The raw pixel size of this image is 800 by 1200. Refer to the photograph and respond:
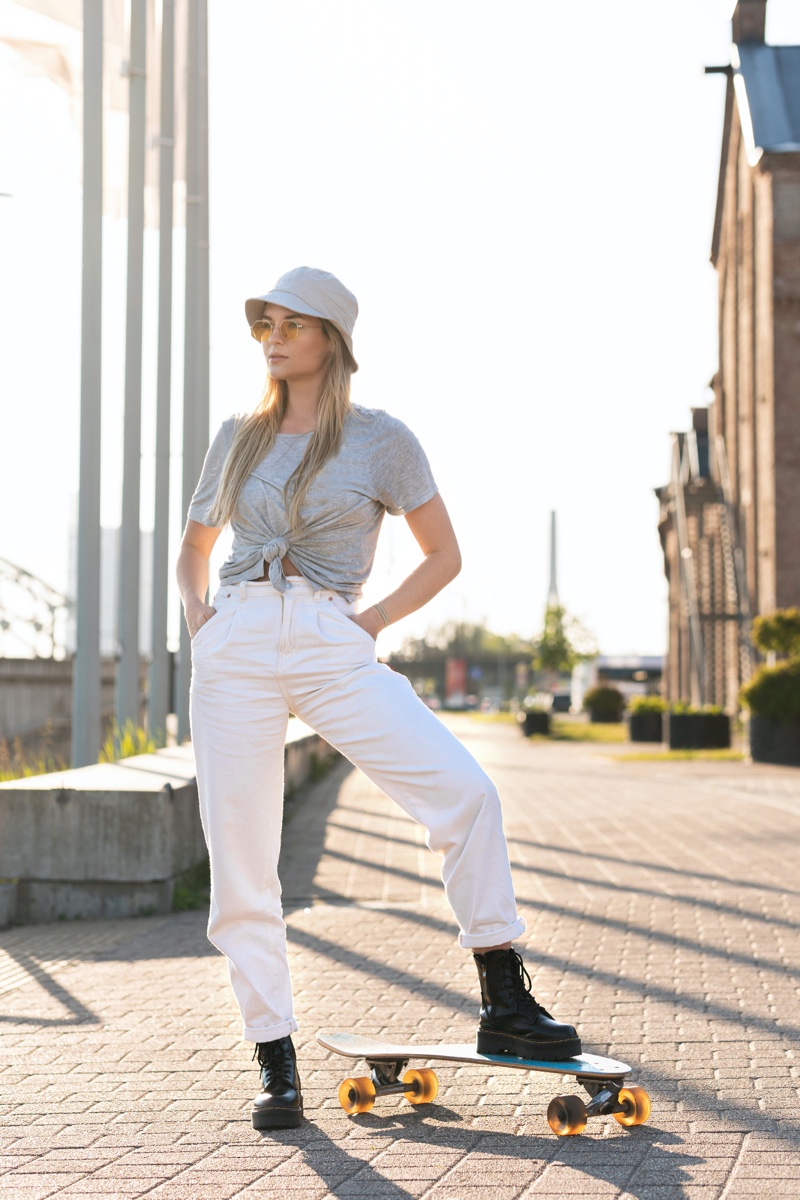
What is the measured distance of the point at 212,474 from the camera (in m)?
4.13

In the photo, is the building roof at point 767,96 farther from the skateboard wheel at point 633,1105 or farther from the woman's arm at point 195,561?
the skateboard wheel at point 633,1105

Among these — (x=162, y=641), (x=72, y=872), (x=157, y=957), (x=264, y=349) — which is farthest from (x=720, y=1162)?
(x=162, y=641)

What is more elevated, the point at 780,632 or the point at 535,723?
the point at 780,632

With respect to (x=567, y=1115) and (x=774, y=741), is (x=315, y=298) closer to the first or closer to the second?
(x=567, y=1115)

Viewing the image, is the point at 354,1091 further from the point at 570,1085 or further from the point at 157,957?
the point at 157,957

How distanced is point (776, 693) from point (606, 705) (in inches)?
1207

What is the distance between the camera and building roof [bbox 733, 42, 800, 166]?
3152cm

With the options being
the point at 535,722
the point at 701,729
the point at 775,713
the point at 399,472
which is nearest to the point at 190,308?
the point at 775,713

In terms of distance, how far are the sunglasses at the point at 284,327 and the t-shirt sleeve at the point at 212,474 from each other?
26 centimetres

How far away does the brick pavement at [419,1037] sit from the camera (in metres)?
3.38

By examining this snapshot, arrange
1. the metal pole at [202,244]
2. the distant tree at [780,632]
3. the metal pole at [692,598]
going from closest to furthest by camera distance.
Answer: the metal pole at [202,244], the distant tree at [780,632], the metal pole at [692,598]

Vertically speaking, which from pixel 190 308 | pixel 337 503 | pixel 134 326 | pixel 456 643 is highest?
pixel 190 308

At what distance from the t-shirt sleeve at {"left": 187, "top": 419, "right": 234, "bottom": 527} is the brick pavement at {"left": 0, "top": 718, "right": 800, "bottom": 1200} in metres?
1.57

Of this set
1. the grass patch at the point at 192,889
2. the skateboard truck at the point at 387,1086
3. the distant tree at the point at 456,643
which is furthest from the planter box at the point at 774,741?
the distant tree at the point at 456,643
